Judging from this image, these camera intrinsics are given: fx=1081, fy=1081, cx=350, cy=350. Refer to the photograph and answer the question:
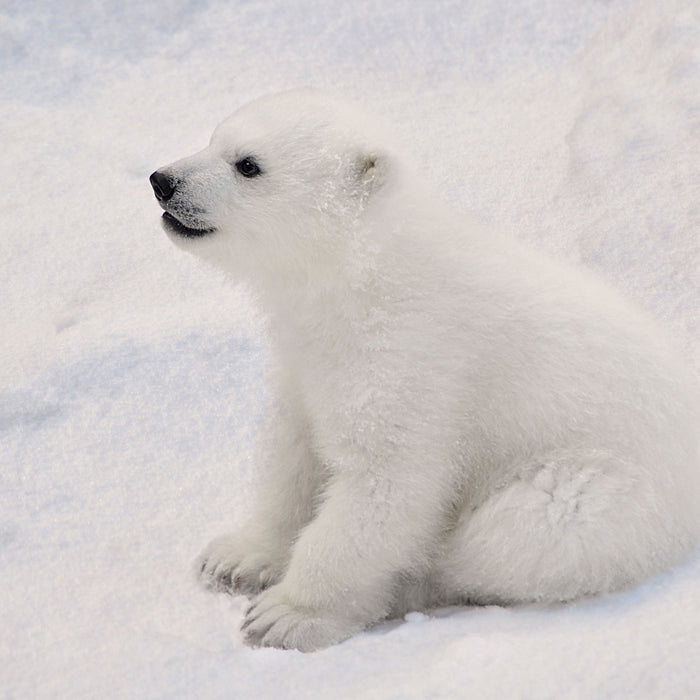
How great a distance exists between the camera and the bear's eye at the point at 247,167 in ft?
10.7

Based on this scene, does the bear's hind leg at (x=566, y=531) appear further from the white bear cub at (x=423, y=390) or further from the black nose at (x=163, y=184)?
the black nose at (x=163, y=184)

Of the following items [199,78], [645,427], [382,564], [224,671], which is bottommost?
[224,671]

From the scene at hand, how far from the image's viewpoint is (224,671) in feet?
9.32

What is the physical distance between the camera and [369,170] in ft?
10.5

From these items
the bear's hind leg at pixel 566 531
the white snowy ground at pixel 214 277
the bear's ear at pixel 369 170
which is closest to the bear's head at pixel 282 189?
the bear's ear at pixel 369 170

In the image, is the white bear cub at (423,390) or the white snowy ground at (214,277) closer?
the white snowy ground at (214,277)

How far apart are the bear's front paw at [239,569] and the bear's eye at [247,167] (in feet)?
3.98

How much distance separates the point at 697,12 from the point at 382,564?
15.2 feet

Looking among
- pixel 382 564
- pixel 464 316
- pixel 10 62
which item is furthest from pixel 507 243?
pixel 10 62

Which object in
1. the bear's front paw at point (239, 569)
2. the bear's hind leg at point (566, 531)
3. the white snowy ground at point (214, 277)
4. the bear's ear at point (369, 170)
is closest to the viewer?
the white snowy ground at point (214, 277)

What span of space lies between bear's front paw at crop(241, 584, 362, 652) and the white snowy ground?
7 cm

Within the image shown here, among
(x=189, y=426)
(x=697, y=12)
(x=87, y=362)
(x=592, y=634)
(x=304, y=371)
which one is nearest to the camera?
(x=592, y=634)

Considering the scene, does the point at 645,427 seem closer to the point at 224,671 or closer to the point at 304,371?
the point at 304,371

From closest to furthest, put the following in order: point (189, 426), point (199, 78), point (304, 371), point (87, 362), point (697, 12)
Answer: point (304, 371)
point (189, 426)
point (87, 362)
point (697, 12)
point (199, 78)
